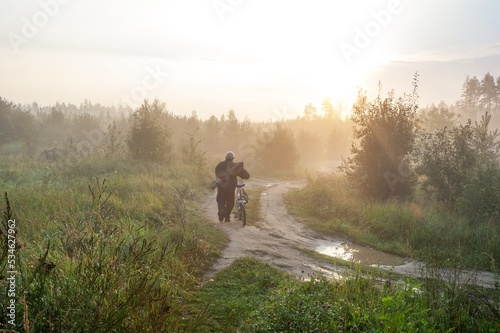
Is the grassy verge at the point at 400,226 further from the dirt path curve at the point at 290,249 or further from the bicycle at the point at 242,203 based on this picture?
the bicycle at the point at 242,203

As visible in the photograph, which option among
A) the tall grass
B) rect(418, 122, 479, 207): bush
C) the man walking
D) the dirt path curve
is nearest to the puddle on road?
the dirt path curve

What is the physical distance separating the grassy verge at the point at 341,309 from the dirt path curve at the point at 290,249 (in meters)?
1.14

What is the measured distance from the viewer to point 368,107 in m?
18.3

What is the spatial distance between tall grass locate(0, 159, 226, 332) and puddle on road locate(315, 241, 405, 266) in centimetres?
356

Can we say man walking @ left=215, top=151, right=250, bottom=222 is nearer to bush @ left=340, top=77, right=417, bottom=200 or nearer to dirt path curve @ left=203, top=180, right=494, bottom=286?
dirt path curve @ left=203, top=180, right=494, bottom=286

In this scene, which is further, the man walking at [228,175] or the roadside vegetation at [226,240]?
the man walking at [228,175]

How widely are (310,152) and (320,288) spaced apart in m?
49.0

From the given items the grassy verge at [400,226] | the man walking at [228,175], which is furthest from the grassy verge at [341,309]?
the man walking at [228,175]

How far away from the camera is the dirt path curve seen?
27.8 feet

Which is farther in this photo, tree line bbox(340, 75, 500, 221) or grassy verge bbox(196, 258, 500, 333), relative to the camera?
tree line bbox(340, 75, 500, 221)

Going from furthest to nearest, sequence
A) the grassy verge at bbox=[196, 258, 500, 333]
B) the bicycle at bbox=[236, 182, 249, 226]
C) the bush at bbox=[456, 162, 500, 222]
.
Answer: the bush at bbox=[456, 162, 500, 222], the bicycle at bbox=[236, 182, 249, 226], the grassy verge at bbox=[196, 258, 500, 333]

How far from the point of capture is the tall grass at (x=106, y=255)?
12.1 feet

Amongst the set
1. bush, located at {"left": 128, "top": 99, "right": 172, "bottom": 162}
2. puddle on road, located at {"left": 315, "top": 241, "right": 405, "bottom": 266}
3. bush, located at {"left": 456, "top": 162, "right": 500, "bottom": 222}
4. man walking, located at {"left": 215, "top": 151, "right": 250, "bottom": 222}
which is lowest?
puddle on road, located at {"left": 315, "top": 241, "right": 405, "bottom": 266}

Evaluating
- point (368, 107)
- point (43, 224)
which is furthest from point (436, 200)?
point (43, 224)
